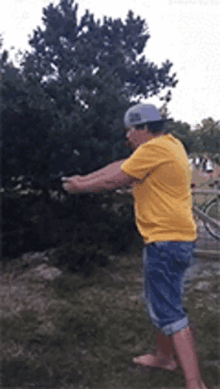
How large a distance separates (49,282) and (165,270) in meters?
3.05

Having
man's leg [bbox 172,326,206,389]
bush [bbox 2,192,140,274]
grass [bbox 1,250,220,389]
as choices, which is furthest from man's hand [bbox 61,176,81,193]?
bush [bbox 2,192,140,274]

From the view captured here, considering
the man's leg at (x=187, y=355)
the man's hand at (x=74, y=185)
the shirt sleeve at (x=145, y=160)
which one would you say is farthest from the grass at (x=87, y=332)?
the shirt sleeve at (x=145, y=160)

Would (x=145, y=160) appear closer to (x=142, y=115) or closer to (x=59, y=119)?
(x=142, y=115)

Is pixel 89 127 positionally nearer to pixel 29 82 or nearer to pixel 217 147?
pixel 29 82

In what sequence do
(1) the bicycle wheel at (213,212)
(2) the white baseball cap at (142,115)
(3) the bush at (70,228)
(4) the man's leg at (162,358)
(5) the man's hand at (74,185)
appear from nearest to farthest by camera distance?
(5) the man's hand at (74,185) → (2) the white baseball cap at (142,115) → (4) the man's leg at (162,358) → (3) the bush at (70,228) → (1) the bicycle wheel at (213,212)

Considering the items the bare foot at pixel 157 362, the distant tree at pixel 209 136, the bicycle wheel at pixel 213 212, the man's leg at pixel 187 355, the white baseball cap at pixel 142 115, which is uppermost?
the distant tree at pixel 209 136

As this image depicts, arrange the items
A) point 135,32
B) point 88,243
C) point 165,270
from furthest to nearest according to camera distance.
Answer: point 135,32
point 88,243
point 165,270

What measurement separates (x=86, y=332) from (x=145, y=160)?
6.86ft

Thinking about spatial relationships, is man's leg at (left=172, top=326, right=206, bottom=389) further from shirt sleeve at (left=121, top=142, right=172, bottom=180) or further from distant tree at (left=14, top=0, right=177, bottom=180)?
distant tree at (left=14, top=0, right=177, bottom=180)

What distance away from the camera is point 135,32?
20375mm

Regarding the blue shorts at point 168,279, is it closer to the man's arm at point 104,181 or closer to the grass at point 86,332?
the man's arm at point 104,181

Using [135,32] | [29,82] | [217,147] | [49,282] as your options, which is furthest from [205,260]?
[217,147]

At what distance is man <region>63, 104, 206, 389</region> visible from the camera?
8.22 ft

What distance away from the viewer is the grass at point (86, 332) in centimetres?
304
